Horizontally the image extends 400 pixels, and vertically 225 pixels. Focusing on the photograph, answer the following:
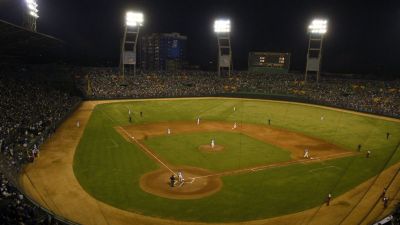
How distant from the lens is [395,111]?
5675 cm

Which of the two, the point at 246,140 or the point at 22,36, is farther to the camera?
the point at 246,140

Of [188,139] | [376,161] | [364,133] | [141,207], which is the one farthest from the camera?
[364,133]

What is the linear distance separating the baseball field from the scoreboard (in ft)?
93.9

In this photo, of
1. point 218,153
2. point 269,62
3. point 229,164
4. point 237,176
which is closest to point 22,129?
point 218,153

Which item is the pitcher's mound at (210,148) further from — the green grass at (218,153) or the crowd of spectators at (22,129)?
the crowd of spectators at (22,129)

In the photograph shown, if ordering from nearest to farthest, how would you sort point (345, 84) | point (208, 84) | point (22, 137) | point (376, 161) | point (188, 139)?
point (22, 137) < point (376, 161) < point (188, 139) < point (345, 84) < point (208, 84)

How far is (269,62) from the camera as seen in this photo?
8212cm

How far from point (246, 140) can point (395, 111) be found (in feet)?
103

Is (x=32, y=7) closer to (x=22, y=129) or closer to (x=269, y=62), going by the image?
(x=22, y=129)

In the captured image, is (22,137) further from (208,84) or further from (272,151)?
(208,84)

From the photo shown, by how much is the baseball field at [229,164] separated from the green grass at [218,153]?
0.30 feet

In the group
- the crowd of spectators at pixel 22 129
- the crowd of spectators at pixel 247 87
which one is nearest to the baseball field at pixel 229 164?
the crowd of spectators at pixel 22 129

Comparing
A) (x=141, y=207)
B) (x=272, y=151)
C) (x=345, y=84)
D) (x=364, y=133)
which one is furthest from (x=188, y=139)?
(x=345, y=84)

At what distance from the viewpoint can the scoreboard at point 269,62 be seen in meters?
80.8
